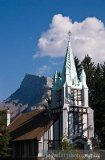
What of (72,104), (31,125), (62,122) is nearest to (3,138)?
(62,122)

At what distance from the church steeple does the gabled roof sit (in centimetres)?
552

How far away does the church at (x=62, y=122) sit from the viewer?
6200 centimetres

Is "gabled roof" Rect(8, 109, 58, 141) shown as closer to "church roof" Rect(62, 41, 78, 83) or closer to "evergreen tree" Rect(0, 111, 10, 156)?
"evergreen tree" Rect(0, 111, 10, 156)

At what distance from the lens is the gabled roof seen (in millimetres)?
62531

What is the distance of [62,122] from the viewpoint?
62094mm

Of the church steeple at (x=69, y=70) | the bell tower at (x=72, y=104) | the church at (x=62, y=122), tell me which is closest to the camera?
→ the church at (x=62, y=122)

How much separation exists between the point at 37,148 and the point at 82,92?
10.1m

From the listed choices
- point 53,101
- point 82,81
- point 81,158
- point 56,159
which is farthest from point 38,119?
point 81,158

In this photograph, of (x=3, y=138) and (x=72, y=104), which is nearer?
(x=3, y=138)

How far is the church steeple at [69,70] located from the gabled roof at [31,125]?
5524 mm

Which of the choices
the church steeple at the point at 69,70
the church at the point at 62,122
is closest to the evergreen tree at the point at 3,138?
the church at the point at 62,122

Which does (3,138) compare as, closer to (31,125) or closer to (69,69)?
(31,125)

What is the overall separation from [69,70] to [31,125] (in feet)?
31.1

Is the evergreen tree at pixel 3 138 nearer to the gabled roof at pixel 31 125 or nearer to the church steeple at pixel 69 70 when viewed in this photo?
the gabled roof at pixel 31 125
